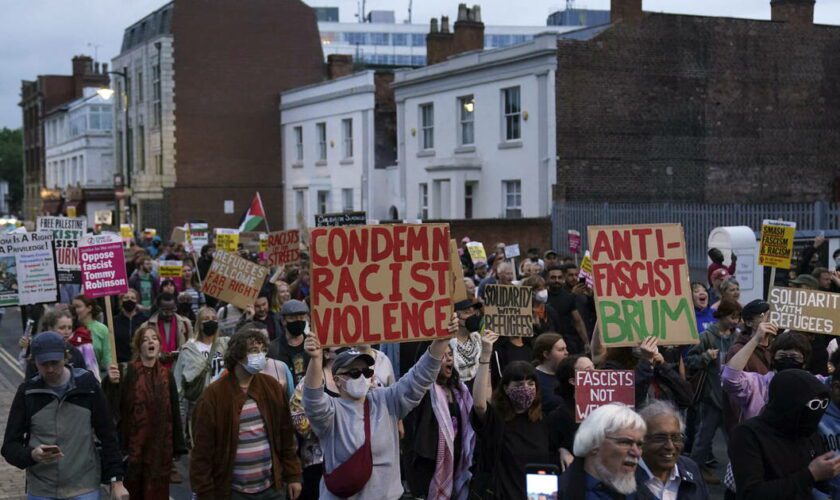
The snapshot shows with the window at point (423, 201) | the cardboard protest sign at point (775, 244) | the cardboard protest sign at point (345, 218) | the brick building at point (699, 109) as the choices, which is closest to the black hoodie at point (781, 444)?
the cardboard protest sign at point (775, 244)

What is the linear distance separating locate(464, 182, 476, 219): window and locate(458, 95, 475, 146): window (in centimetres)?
129

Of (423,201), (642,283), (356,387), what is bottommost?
(356,387)

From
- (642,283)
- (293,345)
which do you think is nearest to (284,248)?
(293,345)

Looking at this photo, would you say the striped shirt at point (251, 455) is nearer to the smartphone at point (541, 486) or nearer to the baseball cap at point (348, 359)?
the baseball cap at point (348, 359)

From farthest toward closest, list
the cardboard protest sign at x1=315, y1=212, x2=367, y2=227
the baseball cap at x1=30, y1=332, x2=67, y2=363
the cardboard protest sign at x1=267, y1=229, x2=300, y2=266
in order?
1. the cardboard protest sign at x1=267, y1=229, x2=300, y2=266
2. the cardboard protest sign at x1=315, y1=212, x2=367, y2=227
3. the baseball cap at x1=30, y1=332, x2=67, y2=363

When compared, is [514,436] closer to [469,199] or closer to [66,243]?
[66,243]

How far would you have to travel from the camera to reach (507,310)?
10.8 metres

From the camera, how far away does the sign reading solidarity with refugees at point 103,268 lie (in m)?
12.7

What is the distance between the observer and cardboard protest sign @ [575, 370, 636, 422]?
24.2 feet

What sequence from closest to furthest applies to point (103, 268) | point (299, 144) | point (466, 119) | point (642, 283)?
point (642, 283) < point (103, 268) < point (466, 119) < point (299, 144)

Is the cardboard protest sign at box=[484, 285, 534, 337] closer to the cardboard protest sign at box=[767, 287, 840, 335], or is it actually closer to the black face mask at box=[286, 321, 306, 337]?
the black face mask at box=[286, 321, 306, 337]

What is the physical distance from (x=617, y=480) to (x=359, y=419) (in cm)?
220

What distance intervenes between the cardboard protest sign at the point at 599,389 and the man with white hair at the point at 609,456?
2.20 m

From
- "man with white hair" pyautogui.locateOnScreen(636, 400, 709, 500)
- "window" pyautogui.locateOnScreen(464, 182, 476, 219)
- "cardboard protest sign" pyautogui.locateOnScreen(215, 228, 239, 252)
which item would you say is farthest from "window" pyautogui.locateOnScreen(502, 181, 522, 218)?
"man with white hair" pyautogui.locateOnScreen(636, 400, 709, 500)
